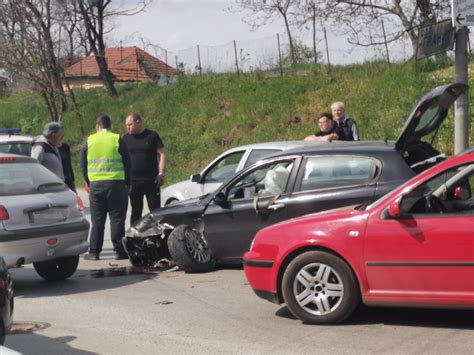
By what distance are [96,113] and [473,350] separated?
2586cm

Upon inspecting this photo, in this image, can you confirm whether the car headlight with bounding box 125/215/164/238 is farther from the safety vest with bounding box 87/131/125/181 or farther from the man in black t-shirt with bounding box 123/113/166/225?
the man in black t-shirt with bounding box 123/113/166/225

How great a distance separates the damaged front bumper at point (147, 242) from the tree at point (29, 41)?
16.7 meters

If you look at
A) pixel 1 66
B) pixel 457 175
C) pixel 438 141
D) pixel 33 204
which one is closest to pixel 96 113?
pixel 1 66

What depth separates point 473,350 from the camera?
243 inches

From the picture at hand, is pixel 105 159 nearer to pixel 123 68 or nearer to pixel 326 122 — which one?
pixel 326 122

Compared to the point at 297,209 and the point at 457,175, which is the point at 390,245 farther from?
the point at 297,209

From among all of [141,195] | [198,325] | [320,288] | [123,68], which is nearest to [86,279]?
[141,195]

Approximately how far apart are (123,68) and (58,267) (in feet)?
93.1

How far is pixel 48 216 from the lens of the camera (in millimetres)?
9219

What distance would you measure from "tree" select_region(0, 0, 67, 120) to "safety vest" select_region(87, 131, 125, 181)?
1567 centimetres

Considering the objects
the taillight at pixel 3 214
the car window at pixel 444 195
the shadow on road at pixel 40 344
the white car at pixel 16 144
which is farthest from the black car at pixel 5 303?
the white car at pixel 16 144

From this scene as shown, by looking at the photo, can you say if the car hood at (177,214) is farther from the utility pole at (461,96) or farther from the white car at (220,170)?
the utility pole at (461,96)

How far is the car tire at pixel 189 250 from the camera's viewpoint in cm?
975

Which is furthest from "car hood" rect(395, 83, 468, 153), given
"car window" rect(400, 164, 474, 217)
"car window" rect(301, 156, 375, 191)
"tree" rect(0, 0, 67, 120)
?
"tree" rect(0, 0, 67, 120)
